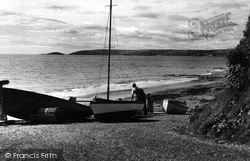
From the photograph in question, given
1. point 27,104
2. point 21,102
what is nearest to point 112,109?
point 27,104

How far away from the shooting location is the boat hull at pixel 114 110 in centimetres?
1931

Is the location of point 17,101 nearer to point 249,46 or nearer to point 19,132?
point 19,132

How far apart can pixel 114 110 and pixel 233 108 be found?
25.8 ft

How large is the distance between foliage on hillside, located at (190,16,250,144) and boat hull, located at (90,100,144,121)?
16.6ft

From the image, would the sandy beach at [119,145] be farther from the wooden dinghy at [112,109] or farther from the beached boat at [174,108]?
the beached boat at [174,108]

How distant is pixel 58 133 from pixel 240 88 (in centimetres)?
841

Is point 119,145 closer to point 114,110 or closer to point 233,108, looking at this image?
point 233,108

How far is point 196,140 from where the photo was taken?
12.7 m

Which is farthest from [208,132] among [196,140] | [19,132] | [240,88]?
[19,132]

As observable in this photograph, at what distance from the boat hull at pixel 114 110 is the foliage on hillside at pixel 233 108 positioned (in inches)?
199

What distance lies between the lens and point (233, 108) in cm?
1394

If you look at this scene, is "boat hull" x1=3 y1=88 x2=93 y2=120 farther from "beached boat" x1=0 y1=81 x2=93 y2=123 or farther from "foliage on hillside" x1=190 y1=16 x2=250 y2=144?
"foliage on hillside" x1=190 y1=16 x2=250 y2=144

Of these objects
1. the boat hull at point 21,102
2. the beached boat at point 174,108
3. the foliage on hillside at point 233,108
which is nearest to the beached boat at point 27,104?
the boat hull at point 21,102

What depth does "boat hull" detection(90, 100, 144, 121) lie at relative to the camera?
1931cm
